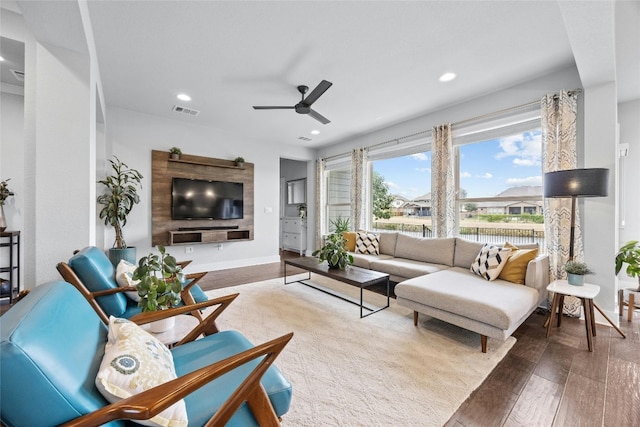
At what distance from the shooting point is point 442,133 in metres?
4.07

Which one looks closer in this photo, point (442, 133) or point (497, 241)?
point (497, 241)

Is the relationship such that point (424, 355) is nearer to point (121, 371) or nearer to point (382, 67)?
point (121, 371)

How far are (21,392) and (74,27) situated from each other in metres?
2.40

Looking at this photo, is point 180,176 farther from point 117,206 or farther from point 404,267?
point 404,267

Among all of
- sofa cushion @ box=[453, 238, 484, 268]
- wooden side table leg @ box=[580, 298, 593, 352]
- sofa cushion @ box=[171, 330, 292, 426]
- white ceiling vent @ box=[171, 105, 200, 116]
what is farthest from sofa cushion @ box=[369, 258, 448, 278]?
white ceiling vent @ box=[171, 105, 200, 116]

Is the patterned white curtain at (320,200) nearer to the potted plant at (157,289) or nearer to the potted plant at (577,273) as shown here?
the potted plant at (577,273)

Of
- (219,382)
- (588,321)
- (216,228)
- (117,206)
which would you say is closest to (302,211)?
(216,228)

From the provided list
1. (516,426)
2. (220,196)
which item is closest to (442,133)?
(516,426)

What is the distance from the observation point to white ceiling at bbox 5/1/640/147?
2.11 metres

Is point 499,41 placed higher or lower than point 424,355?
higher

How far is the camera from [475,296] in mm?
2295

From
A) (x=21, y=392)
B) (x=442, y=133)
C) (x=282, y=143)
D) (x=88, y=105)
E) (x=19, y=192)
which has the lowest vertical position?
(x=21, y=392)

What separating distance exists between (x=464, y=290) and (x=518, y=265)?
0.81 m

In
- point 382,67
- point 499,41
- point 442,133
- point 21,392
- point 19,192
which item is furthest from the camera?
point 442,133
